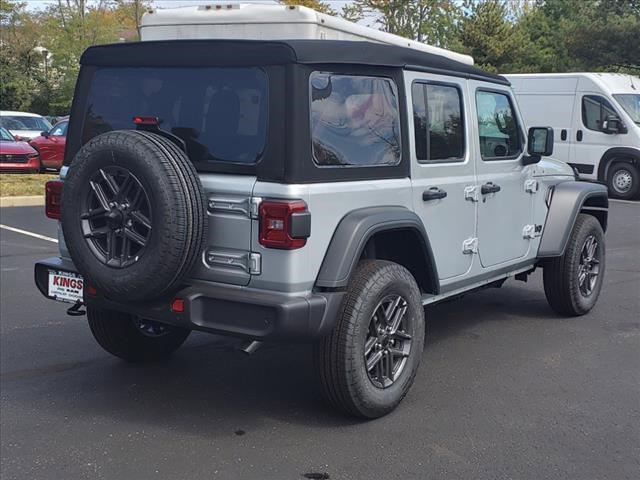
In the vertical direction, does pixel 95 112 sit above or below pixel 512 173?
above

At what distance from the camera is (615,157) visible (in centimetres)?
1608

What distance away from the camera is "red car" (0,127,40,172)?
17.1m

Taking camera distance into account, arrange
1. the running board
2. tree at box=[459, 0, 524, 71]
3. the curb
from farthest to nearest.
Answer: tree at box=[459, 0, 524, 71] → the curb → the running board

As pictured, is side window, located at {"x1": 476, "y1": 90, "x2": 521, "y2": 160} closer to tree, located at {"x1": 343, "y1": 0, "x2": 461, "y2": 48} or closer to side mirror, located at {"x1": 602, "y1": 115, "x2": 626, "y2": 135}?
side mirror, located at {"x1": 602, "y1": 115, "x2": 626, "y2": 135}

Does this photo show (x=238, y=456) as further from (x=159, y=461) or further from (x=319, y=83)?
(x=319, y=83)

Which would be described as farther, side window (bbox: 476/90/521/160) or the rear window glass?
side window (bbox: 476/90/521/160)

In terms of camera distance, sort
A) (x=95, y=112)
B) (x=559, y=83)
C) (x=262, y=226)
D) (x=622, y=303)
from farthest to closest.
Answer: (x=559, y=83) < (x=622, y=303) < (x=95, y=112) < (x=262, y=226)

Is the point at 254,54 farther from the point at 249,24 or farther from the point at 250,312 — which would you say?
the point at 250,312

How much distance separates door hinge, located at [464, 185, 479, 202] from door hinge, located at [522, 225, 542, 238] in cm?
88

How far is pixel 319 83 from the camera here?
3.90 meters

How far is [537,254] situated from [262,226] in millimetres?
3071

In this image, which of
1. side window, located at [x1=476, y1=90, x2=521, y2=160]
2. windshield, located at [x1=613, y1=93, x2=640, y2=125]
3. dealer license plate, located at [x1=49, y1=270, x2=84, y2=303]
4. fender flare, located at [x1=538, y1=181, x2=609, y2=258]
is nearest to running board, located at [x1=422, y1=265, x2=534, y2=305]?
fender flare, located at [x1=538, y1=181, x2=609, y2=258]

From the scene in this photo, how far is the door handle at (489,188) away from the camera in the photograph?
512 centimetres

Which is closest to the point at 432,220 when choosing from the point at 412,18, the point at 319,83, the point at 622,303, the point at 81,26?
the point at 319,83
